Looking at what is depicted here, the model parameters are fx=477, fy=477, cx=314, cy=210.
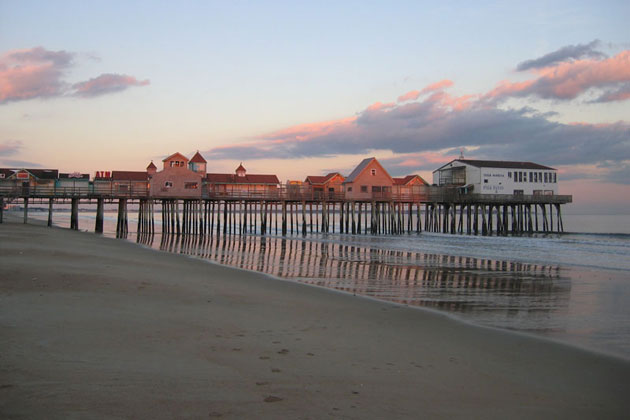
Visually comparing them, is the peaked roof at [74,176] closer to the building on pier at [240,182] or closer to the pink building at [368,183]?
the building on pier at [240,182]

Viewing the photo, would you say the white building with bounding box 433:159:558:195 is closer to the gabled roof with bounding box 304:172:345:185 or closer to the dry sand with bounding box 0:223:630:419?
the gabled roof with bounding box 304:172:345:185

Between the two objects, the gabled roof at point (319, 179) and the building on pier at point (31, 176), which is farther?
the gabled roof at point (319, 179)

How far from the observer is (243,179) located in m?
59.7

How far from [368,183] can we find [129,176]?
93.6 feet

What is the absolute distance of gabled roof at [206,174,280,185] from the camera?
193 feet

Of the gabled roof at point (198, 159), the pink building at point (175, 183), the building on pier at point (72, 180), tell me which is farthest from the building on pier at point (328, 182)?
the building on pier at point (72, 180)

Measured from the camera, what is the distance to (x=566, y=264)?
22781mm

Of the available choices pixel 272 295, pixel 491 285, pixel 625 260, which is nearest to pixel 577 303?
pixel 491 285

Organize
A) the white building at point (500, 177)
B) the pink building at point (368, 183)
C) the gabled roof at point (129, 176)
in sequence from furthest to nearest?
1. the gabled roof at point (129, 176)
2. the white building at point (500, 177)
3. the pink building at point (368, 183)

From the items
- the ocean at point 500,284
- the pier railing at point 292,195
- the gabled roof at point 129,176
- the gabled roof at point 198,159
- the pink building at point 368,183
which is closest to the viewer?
the ocean at point 500,284

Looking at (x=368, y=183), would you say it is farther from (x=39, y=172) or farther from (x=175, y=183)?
(x=39, y=172)

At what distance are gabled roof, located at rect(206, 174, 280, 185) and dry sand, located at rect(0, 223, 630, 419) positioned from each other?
4883 centimetres

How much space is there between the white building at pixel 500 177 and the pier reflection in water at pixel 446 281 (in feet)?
100

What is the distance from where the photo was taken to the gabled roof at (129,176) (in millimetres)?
56422
